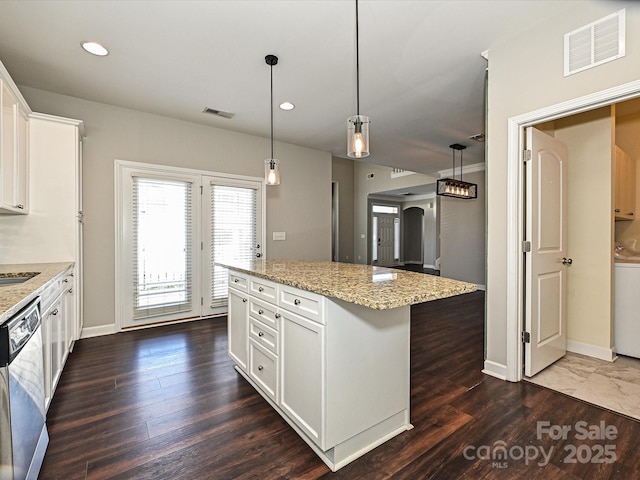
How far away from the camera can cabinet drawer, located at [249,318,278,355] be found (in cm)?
194

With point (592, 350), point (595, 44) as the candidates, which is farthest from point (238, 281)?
point (592, 350)

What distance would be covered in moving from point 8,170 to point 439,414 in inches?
138

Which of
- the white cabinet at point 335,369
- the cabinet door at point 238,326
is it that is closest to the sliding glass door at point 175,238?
the cabinet door at point 238,326

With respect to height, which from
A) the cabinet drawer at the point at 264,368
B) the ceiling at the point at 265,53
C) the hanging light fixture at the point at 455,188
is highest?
the ceiling at the point at 265,53

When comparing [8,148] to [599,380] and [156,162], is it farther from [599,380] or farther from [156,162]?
[599,380]

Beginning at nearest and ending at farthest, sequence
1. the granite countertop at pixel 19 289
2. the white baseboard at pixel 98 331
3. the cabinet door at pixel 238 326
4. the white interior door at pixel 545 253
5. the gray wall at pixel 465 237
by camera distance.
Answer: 1. the granite countertop at pixel 19 289
2. the cabinet door at pixel 238 326
3. the white interior door at pixel 545 253
4. the white baseboard at pixel 98 331
5. the gray wall at pixel 465 237

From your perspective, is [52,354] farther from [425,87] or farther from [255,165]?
[425,87]

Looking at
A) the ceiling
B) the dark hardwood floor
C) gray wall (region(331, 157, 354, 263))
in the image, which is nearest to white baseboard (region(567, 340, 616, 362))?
the dark hardwood floor

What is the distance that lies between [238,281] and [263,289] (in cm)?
47

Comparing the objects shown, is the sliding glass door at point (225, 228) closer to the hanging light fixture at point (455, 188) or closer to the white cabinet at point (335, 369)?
the white cabinet at point (335, 369)

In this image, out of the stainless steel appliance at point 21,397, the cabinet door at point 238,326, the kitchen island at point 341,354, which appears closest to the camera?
the stainless steel appliance at point 21,397

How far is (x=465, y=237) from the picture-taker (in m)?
6.72

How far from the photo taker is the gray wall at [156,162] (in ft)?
11.7

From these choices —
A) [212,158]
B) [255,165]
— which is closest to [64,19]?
[212,158]
